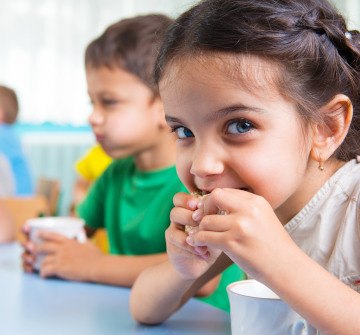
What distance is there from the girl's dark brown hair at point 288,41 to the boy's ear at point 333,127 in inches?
0.5

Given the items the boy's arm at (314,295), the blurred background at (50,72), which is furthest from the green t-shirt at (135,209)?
the blurred background at (50,72)

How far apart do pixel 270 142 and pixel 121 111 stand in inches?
28.7

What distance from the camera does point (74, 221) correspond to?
51.3 inches

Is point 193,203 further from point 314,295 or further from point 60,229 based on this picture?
point 60,229

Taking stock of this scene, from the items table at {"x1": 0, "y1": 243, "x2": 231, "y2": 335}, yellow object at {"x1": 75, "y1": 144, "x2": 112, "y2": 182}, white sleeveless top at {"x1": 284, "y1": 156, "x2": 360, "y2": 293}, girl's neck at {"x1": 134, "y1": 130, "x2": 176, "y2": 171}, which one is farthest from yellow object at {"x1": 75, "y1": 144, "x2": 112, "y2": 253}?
white sleeveless top at {"x1": 284, "y1": 156, "x2": 360, "y2": 293}

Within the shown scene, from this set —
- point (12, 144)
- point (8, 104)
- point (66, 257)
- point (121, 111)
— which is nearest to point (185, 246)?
point (66, 257)

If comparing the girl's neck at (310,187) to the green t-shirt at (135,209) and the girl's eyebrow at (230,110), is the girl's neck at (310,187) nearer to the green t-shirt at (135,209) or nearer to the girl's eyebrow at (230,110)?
the girl's eyebrow at (230,110)

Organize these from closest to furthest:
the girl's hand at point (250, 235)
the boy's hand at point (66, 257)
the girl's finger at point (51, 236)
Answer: the girl's hand at point (250, 235), the boy's hand at point (66, 257), the girl's finger at point (51, 236)

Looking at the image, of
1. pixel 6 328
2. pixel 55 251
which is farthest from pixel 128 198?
pixel 6 328

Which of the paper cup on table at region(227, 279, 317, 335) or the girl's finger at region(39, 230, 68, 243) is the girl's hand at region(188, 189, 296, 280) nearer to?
the paper cup on table at region(227, 279, 317, 335)

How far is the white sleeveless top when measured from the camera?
0.79m

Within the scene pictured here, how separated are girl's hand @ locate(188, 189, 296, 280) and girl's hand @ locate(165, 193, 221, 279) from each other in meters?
0.11

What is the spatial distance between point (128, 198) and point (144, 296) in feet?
1.96

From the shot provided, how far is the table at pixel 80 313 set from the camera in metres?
0.82
